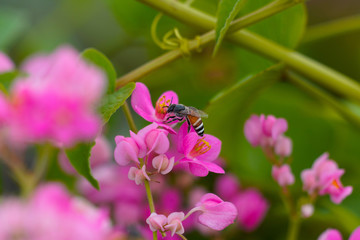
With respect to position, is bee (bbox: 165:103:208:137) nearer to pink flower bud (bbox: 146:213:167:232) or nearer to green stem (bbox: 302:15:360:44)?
pink flower bud (bbox: 146:213:167:232)

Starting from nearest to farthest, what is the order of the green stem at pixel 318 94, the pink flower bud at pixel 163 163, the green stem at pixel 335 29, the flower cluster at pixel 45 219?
the flower cluster at pixel 45 219 → the pink flower bud at pixel 163 163 → the green stem at pixel 318 94 → the green stem at pixel 335 29

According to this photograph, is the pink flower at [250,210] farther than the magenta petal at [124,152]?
Yes

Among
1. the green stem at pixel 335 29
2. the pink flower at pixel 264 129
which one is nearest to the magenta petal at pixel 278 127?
the pink flower at pixel 264 129

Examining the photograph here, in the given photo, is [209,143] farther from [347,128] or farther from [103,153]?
[347,128]

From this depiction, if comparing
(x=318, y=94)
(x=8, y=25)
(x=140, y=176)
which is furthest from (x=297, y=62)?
(x=8, y=25)

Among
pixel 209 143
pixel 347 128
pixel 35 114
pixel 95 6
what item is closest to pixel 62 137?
pixel 35 114

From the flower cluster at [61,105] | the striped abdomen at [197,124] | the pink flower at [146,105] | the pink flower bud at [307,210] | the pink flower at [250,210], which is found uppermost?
the flower cluster at [61,105]

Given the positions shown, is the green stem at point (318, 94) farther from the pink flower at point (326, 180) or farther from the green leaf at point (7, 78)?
the green leaf at point (7, 78)
